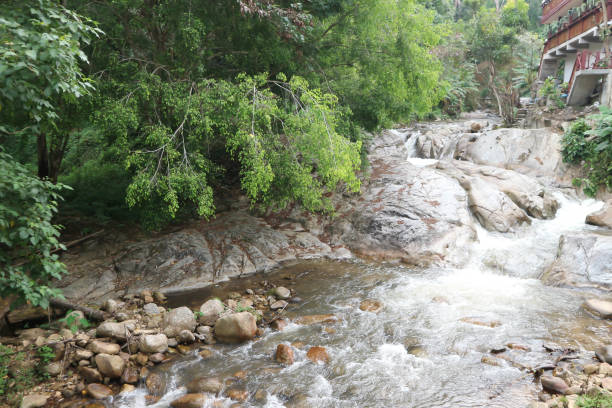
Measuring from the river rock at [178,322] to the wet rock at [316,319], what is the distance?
6.18 ft

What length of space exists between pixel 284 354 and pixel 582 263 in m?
6.94

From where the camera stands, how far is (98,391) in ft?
16.8

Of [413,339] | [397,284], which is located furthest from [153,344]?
[397,284]

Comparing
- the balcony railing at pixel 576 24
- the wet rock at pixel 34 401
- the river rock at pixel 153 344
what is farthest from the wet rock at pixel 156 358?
the balcony railing at pixel 576 24

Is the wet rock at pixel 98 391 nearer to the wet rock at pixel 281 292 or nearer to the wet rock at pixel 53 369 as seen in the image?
the wet rock at pixel 53 369

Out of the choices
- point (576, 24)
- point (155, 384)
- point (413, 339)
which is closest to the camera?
point (155, 384)

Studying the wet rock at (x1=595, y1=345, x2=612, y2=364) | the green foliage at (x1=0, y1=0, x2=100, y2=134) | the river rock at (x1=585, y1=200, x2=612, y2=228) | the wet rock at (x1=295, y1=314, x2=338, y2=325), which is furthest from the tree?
the river rock at (x1=585, y1=200, x2=612, y2=228)

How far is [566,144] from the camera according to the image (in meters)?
14.0

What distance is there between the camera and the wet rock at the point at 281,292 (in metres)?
7.93

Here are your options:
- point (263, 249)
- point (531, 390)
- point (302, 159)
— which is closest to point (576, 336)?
point (531, 390)

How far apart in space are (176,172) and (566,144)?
45.9 ft

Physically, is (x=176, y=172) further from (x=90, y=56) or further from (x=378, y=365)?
(x=378, y=365)

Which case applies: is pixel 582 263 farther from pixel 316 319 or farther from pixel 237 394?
pixel 237 394

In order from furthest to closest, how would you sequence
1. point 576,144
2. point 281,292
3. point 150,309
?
point 576,144
point 281,292
point 150,309
